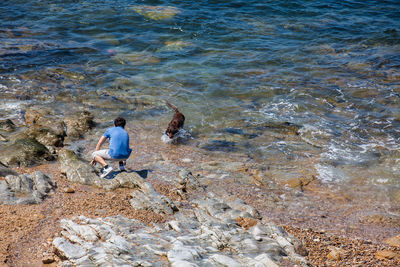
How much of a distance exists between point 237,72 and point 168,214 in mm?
10474

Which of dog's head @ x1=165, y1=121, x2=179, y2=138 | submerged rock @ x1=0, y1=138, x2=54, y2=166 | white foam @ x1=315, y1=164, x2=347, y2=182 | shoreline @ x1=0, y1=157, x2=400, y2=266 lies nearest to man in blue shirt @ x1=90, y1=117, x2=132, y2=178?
shoreline @ x1=0, y1=157, x2=400, y2=266

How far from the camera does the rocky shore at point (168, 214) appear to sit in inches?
230

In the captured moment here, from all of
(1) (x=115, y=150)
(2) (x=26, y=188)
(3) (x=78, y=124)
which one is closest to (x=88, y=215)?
(2) (x=26, y=188)

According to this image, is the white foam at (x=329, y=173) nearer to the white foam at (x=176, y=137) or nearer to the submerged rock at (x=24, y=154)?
the white foam at (x=176, y=137)

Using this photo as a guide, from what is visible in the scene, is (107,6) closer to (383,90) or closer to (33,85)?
(33,85)

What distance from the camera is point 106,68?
678 inches

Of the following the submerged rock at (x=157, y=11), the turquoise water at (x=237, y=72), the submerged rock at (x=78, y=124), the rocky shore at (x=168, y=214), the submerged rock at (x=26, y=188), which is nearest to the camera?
the rocky shore at (x=168, y=214)

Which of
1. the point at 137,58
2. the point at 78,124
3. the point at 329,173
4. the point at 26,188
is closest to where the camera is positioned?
the point at 26,188

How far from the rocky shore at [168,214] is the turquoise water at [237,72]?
4.39 feet

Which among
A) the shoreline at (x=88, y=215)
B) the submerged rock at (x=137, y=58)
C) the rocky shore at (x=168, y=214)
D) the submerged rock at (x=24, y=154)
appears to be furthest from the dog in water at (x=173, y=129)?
the submerged rock at (x=137, y=58)

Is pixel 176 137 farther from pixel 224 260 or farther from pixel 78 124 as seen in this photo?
pixel 224 260

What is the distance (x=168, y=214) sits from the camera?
24.6 ft

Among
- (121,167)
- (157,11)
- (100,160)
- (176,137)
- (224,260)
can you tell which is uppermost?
(157,11)

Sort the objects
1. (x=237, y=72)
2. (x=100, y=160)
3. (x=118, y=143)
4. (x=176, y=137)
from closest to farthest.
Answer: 1. (x=118, y=143)
2. (x=100, y=160)
3. (x=176, y=137)
4. (x=237, y=72)
